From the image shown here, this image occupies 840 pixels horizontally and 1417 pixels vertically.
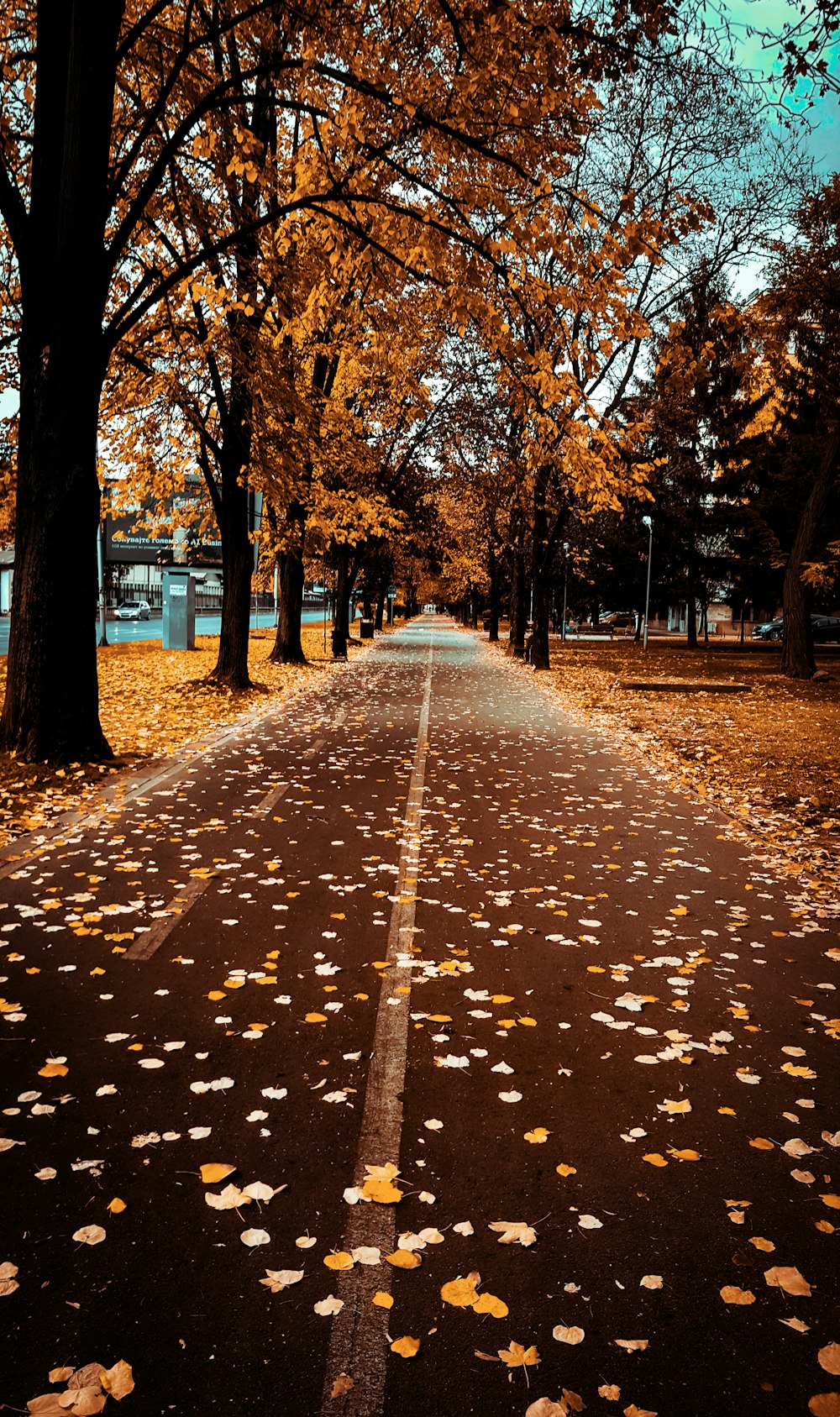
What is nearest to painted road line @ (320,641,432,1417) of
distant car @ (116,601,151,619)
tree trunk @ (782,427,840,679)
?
tree trunk @ (782,427,840,679)

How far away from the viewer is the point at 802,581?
86.3ft

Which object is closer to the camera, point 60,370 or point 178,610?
point 60,370

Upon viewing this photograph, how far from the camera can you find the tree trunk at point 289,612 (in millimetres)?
29188

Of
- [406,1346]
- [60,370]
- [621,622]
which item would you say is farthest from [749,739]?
[621,622]

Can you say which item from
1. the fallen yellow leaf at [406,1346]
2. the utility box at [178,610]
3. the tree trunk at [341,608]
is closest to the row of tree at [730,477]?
the tree trunk at [341,608]

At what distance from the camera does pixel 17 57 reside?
11750mm

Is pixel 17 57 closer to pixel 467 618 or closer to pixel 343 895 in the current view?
pixel 343 895

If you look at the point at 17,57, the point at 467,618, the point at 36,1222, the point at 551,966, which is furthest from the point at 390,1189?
the point at 467,618

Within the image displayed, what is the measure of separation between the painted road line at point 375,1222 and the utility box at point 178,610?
29962mm

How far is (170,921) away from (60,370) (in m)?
7.15

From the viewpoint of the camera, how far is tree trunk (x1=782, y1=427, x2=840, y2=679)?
84.5 ft

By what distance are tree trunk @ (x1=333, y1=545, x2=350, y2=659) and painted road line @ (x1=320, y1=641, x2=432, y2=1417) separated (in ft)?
94.7

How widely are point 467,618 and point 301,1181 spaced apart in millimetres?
100562

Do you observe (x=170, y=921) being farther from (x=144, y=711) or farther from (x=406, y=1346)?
(x=144, y=711)
